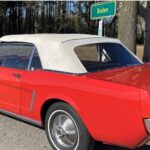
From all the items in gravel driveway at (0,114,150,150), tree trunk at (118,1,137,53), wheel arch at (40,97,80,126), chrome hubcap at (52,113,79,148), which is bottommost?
gravel driveway at (0,114,150,150)

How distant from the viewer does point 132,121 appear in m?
3.82

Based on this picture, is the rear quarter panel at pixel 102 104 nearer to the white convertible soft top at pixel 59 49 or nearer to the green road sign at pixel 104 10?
the white convertible soft top at pixel 59 49

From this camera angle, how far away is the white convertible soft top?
471 centimetres

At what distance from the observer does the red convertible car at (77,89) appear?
3.90 metres

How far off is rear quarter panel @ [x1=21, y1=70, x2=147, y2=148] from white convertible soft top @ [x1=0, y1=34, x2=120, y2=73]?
0.18 m

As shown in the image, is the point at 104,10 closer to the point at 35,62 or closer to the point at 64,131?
the point at 35,62

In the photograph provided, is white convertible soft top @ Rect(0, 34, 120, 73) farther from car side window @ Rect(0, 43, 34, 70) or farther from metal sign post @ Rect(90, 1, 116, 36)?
metal sign post @ Rect(90, 1, 116, 36)

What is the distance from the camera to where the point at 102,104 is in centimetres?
404

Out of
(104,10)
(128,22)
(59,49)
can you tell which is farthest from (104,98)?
(128,22)

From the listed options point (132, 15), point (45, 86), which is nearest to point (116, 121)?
point (45, 86)

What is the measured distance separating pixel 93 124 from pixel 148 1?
10729 mm

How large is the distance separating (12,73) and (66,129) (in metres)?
1.22

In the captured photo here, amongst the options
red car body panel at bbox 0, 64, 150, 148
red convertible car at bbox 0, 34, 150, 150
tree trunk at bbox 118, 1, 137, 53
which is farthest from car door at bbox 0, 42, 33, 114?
tree trunk at bbox 118, 1, 137, 53

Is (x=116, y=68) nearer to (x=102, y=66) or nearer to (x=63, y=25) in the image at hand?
(x=102, y=66)
